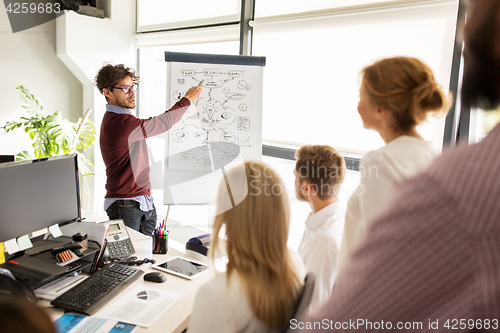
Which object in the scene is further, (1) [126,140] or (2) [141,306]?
(1) [126,140]

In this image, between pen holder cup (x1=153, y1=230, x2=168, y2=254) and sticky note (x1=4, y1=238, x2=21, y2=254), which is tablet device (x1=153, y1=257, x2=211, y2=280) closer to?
pen holder cup (x1=153, y1=230, x2=168, y2=254)

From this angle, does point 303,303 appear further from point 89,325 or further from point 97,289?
point 97,289

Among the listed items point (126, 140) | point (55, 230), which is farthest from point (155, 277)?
point (126, 140)

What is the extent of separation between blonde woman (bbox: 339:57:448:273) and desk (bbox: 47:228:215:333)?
69cm

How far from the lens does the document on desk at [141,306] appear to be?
3.81ft

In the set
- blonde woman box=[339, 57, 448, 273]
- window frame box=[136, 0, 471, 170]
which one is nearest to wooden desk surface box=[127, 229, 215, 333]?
blonde woman box=[339, 57, 448, 273]

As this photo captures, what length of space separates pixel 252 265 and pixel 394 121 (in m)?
0.73

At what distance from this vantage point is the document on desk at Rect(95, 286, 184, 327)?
1161 millimetres

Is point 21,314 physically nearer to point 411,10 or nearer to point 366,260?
point 366,260

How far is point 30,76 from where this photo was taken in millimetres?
3701

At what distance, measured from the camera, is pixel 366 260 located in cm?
29

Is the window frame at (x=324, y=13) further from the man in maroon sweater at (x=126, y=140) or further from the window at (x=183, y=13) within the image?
the man in maroon sweater at (x=126, y=140)

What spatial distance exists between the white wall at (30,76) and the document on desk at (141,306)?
3249 millimetres

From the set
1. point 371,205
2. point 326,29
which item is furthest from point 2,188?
point 326,29
